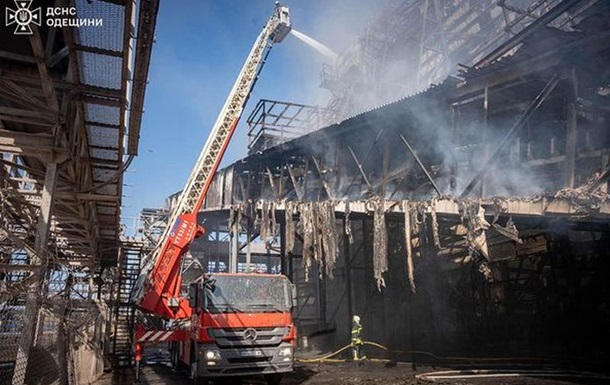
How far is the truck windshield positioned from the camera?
894 cm

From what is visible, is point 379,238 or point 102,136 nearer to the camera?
point 102,136

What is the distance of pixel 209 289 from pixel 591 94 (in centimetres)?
1087

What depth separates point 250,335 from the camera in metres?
8.67

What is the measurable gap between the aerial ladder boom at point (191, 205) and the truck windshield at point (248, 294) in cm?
192

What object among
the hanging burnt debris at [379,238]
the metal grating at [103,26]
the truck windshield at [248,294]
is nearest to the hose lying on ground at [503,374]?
the hanging burnt debris at [379,238]

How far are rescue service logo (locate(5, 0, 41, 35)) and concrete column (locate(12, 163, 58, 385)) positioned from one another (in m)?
2.20

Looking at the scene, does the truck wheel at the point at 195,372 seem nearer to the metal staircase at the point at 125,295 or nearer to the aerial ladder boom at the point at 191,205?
the aerial ladder boom at the point at 191,205

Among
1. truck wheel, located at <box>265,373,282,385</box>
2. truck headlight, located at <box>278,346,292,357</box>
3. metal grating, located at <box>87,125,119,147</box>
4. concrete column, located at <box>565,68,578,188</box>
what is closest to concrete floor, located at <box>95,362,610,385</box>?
truck wheel, located at <box>265,373,282,385</box>

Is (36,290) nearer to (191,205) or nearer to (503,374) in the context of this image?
(191,205)

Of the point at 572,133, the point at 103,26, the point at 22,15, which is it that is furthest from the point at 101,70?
the point at 572,133

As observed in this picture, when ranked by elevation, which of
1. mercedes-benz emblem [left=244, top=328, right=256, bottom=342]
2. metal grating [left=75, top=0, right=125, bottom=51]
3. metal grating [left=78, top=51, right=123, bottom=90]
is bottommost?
mercedes-benz emblem [left=244, top=328, right=256, bottom=342]

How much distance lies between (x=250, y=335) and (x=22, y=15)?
673 centimetres

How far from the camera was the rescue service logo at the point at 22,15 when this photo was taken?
4.66m

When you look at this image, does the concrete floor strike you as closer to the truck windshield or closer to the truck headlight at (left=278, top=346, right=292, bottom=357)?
the truck headlight at (left=278, top=346, right=292, bottom=357)
